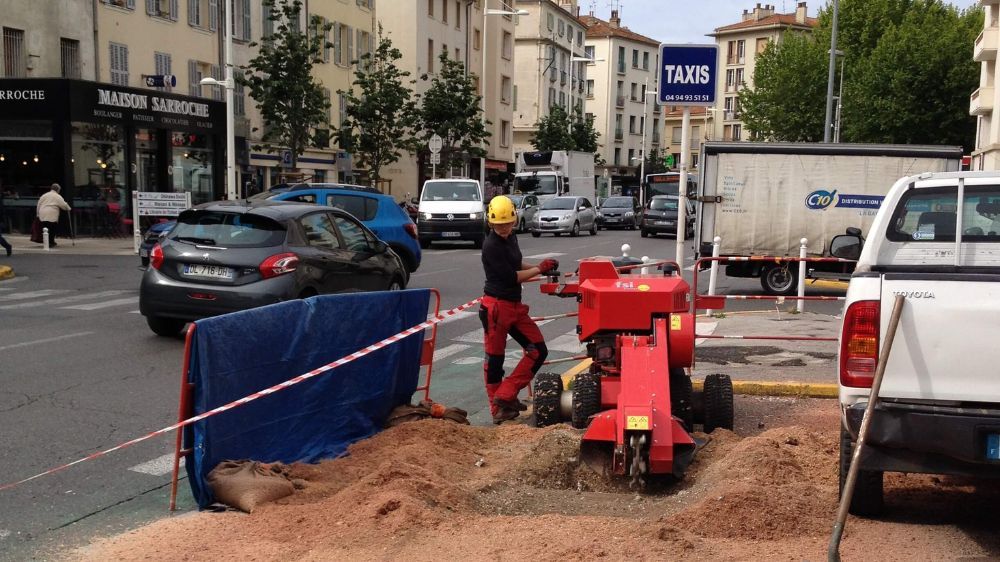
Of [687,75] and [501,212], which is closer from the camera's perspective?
[501,212]

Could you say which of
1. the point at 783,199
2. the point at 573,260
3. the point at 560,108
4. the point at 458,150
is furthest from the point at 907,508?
the point at 560,108

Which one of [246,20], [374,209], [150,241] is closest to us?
[374,209]

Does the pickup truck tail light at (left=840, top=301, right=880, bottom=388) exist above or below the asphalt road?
above

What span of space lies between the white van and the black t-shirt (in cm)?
2165

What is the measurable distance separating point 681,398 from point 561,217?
106 feet

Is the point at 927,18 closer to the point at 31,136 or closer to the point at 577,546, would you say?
the point at 31,136

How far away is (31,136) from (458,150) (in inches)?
887

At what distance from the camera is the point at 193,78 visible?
34875mm

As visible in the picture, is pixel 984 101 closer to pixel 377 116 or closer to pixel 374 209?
pixel 377 116

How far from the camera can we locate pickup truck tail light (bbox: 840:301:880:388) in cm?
460

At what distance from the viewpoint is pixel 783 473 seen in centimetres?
586

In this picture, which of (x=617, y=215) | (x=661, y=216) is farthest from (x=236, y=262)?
(x=617, y=215)

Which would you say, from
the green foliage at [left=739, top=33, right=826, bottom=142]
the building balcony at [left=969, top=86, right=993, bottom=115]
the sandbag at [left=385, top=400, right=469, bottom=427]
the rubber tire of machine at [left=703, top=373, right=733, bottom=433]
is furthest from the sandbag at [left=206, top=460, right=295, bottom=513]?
the green foliage at [left=739, top=33, right=826, bottom=142]

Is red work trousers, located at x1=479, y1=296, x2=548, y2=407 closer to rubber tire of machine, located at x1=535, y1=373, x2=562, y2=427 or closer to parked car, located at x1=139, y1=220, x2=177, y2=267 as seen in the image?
rubber tire of machine, located at x1=535, y1=373, x2=562, y2=427
